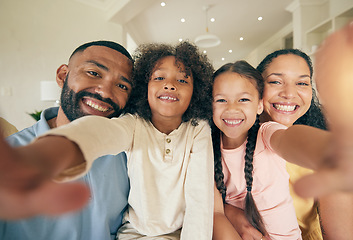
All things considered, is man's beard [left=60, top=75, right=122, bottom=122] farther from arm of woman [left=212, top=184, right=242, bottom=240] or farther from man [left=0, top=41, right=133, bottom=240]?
arm of woman [left=212, top=184, right=242, bottom=240]

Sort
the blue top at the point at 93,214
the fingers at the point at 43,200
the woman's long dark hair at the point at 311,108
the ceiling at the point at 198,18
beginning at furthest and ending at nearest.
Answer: the ceiling at the point at 198,18 < the woman's long dark hair at the point at 311,108 < the blue top at the point at 93,214 < the fingers at the point at 43,200

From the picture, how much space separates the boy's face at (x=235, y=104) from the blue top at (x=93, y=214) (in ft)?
1.68

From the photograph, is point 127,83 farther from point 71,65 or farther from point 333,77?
point 333,77

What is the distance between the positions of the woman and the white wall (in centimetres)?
358

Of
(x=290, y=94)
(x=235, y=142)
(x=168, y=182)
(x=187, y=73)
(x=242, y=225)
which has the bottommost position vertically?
(x=242, y=225)

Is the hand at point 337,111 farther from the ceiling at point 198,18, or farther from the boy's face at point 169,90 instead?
the ceiling at point 198,18

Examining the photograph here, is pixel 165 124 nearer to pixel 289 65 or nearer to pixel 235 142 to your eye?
pixel 235 142

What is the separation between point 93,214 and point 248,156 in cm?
73

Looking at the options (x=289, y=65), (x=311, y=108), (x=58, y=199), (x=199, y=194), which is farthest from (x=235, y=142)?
(x=58, y=199)

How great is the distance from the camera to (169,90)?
3.06ft

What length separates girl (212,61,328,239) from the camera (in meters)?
0.90

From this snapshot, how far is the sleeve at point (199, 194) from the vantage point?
0.81 m

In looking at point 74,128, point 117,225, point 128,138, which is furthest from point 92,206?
point 74,128

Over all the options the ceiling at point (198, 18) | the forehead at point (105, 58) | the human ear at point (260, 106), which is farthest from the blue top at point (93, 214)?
the ceiling at point (198, 18)
